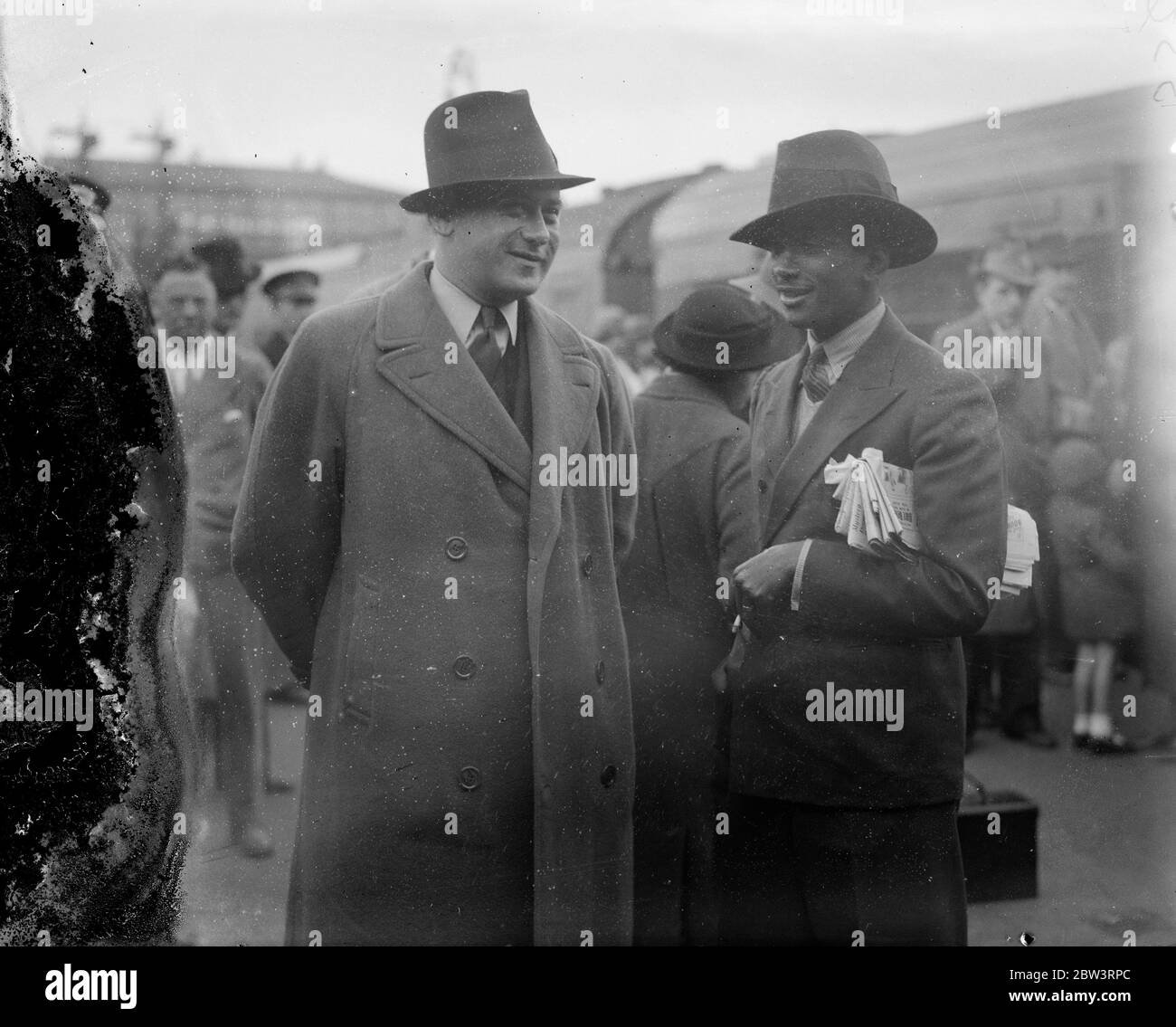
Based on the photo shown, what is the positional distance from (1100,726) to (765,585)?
885 millimetres

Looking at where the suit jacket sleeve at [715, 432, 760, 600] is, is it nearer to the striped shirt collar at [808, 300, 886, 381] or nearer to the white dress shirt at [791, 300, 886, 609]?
the white dress shirt at [791, 300, 886, 609]

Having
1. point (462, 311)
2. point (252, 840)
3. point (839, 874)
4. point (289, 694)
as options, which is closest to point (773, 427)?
point (462, 311)

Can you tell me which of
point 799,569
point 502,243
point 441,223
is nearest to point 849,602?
point 799,569

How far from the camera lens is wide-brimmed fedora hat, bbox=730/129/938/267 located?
2797mm

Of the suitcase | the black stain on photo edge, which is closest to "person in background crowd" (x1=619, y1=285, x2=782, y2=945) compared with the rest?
the suitcase

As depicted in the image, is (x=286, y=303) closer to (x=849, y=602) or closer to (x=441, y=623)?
(x=441, y=623)

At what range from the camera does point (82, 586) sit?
9.43 feet

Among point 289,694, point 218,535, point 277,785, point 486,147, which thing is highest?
point 486,147

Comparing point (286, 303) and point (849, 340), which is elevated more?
point (286, 303)

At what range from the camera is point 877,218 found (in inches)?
110

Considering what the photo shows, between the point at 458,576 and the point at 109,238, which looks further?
the point at 109,238
